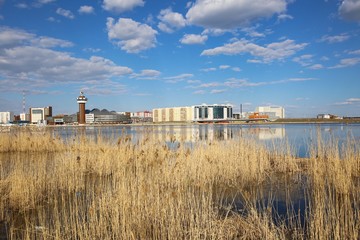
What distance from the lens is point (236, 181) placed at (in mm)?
8328

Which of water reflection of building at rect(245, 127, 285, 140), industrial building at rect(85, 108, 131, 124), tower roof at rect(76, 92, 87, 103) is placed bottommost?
water reflection of building at rect(245, 127, 285, 140)

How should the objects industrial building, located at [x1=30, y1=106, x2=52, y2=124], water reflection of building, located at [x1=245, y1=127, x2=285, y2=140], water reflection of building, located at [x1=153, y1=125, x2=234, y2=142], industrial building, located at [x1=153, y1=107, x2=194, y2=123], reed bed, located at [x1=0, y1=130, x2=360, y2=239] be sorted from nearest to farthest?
reed bed, located at [x1=0, y1=130, x2=360, y2=239] → water reflection of building, located at [x1=153, y1=125, x2=234, y2=142] → water reflection of building, located at [x1=245, y1=127, x2=285, y2=140] → industrial building, located at [x1=30, y1=106, x2=52, y2=124] → industrial building, located at [x1=153, y1=107, x2=194, y2=123]


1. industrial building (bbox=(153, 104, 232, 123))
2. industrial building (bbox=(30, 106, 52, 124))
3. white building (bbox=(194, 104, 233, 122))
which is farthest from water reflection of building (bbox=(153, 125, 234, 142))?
industrial building (bbox=(30, 106, 52, 124))

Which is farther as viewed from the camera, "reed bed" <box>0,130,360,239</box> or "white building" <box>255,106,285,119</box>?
"white building" <box>255,106,285,119</box>

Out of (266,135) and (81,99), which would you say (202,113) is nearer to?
(81,99)

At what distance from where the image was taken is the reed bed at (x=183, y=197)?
4215 millimetres

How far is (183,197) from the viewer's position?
5.36 metres

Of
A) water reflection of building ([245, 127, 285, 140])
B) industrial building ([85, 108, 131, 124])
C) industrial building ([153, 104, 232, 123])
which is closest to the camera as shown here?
water reflection of building ([245, 127, 285, 140])

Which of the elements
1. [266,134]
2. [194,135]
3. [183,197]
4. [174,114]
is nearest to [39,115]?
[174,114]

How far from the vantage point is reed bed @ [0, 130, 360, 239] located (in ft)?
13.8

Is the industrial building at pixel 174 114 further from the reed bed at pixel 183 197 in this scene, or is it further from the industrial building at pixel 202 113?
the reed bed at pixel 183 197

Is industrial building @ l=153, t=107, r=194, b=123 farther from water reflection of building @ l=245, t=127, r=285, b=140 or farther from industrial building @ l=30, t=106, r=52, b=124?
water reflection of building @ l=245, t=127, r=285, b=140

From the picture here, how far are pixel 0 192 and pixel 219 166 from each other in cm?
599

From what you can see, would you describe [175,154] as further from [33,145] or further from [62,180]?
[33,145]
